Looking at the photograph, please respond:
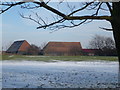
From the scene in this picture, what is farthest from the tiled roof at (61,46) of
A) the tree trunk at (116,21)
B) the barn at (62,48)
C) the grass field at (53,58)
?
the tree trunk at (116,21)

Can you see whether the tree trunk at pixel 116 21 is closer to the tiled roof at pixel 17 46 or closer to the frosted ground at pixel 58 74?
the frosted ground at pixel 58 74

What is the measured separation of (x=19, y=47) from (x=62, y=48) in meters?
0.75

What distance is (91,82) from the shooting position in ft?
10.5

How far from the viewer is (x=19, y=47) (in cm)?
283

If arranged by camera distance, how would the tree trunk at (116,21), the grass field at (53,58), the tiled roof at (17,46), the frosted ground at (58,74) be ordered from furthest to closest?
1. the frosted ground at (58,74)
2. the grass field at (53,58)
3. the tiled roof at (17,46)
4. the tree trunk at (116,21)

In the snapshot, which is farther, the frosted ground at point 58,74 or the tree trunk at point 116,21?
the frosted ground at point 58,74

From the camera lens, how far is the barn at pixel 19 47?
9.04 ft

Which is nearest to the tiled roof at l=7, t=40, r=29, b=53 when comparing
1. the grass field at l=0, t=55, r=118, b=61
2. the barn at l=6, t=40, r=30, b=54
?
the barn at l=6, t=40, r=30, b=54

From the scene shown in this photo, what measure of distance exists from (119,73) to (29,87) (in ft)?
5.67

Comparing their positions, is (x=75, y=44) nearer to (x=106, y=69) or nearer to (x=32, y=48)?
(x=32, y=48)

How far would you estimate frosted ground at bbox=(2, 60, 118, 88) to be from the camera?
3.06 metres

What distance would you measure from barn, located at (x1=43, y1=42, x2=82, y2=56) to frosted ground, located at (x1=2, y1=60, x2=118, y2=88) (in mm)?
353

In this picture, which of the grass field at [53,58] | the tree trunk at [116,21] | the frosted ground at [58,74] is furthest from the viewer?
the frosted ground at [58,74]

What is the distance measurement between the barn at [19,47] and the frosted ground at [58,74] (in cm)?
31
